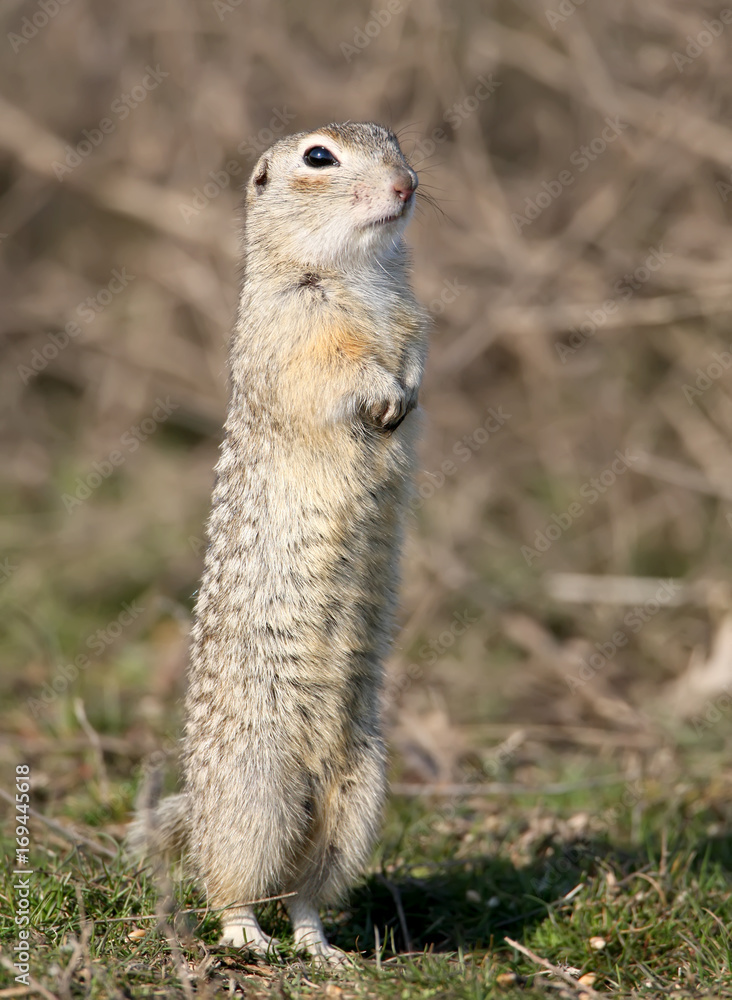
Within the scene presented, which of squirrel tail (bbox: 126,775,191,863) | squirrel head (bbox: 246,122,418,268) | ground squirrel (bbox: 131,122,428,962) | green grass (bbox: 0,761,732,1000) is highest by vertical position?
squirrel head (bbox: 246,122,418,268)

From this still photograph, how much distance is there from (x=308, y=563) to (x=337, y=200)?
142 centimetres

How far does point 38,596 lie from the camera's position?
26.7 ft

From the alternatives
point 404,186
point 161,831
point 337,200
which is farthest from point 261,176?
point 161,831

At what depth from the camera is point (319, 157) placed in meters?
4.45

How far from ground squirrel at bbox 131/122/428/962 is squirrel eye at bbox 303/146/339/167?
0.04 ft

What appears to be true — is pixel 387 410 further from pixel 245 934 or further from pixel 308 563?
pixel 245 934

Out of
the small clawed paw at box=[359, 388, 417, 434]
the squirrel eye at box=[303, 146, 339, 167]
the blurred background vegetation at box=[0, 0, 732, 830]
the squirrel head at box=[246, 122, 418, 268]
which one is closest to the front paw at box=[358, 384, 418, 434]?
the small clawed paw at box=[359, 388, 417, 434]

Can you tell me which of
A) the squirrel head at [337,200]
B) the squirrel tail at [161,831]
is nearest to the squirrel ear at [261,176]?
the squirrel head at [337,200]

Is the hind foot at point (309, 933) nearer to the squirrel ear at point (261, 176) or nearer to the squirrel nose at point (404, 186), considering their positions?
the squirrel nose at point (404, 186)

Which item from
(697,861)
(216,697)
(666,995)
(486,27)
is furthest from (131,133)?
(666,995)

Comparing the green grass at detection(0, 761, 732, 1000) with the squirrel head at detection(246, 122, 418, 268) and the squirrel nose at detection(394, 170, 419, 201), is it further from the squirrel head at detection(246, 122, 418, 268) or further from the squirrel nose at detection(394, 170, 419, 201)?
the squirrel nose at detection(394, 170, 419, 201)

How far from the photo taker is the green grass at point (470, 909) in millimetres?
3840

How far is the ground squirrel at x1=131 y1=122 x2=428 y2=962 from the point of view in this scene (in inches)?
162

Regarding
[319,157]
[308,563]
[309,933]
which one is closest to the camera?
[308,563]
